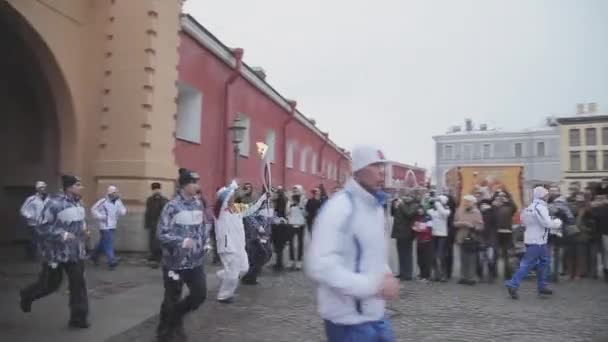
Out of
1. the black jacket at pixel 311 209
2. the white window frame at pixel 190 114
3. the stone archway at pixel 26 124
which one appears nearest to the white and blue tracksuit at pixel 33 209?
the stone archway at pixel 26 124

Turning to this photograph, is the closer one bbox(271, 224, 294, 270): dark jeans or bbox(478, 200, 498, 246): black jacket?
bbox(478, 200, 498, 246): black jacket

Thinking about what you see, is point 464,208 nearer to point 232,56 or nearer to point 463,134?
point 232,56

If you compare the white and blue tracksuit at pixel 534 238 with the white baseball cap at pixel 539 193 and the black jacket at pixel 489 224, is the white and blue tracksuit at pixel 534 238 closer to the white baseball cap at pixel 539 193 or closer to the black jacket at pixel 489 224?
the white baseball cap at pixel 539 193

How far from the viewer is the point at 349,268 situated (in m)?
3.04

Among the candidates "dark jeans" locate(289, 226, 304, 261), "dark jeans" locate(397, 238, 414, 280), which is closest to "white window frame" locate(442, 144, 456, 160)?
"dark jeans" locate(289, 226, 304, 261)

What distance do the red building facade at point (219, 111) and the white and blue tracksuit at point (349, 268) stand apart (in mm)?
9081

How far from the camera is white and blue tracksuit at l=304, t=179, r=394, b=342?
9.61ft

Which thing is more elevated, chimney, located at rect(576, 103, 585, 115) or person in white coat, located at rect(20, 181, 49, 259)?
chimney, located at rect(576, 103, 585, 115)

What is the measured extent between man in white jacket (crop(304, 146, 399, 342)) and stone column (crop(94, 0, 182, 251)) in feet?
32.6

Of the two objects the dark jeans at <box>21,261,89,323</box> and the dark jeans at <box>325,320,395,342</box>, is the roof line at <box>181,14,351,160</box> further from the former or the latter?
the dark jeans at <box>325,320,395,342</box>

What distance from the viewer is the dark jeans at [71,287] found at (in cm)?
630

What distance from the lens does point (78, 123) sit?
12.4 metres

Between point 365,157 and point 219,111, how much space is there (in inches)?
554

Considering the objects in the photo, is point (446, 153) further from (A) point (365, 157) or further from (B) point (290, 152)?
(A) point (365, 157)
